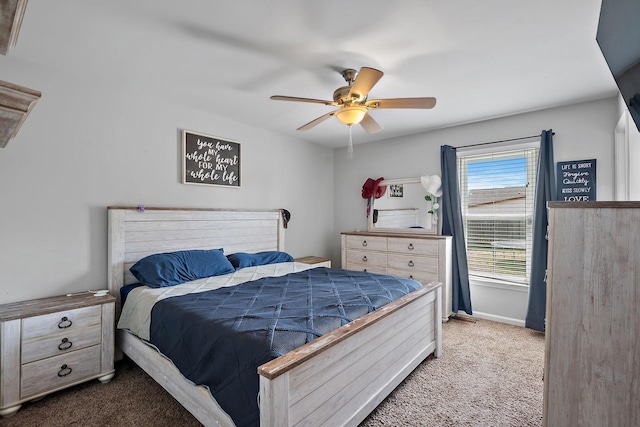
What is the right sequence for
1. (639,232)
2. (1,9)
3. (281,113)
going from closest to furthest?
(1,9) < (639,232) < (281,113)

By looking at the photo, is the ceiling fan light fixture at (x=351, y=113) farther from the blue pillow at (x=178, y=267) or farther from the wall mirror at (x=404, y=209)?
the wall mirror at (x=404, y=209)

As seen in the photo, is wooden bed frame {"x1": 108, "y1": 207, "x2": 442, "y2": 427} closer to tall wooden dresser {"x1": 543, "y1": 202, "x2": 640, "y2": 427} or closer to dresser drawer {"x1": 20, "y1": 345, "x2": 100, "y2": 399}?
dresser drawer {"x1": 20, "y1": 345, "x2": 100, "y2": 399}

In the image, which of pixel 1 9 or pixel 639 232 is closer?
pixel 1 9

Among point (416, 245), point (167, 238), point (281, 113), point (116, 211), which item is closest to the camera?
point (116, 211)

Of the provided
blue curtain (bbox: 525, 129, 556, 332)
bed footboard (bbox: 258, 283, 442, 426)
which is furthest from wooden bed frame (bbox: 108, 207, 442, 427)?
blue curtain (bbox: 525, 129, 556, 332)

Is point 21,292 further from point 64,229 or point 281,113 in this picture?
point 281,113

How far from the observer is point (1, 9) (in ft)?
1.67

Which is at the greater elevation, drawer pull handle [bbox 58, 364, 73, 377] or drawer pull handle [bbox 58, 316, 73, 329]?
drawer pull handle [bbox 58, 316, 73, 329]

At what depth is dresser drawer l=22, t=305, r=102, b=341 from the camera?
2014 mm

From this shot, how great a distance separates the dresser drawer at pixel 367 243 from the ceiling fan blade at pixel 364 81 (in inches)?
89.2

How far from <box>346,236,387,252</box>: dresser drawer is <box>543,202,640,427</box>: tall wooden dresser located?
9.26 ft

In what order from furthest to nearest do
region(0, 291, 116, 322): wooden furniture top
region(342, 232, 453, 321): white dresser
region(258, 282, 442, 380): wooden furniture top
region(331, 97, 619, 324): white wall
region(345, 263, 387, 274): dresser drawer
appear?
region(345, 263, 387, 274): dresser drawer → region(342, 232, 453, 321): white dresser → region(331, 97, 619, 324): white wall → region(0, 291, 116, 322): wooden furniture top → region(258, 282, 442, 380): wooden furniture top

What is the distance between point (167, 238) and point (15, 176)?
1.18m

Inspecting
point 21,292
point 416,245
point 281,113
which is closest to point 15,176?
point 21,292
